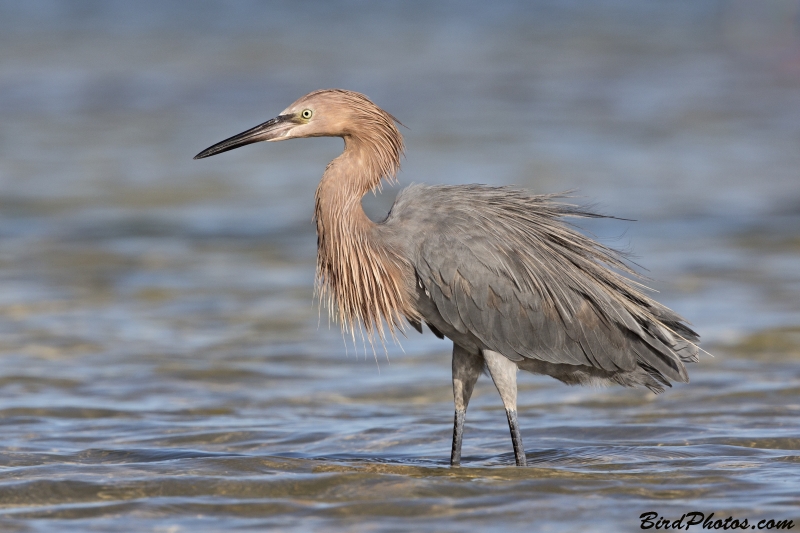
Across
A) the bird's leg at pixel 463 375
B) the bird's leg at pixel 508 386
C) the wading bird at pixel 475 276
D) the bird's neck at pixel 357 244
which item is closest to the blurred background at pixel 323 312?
the bird's leg at pixel 508 386

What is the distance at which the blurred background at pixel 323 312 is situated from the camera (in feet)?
19.1

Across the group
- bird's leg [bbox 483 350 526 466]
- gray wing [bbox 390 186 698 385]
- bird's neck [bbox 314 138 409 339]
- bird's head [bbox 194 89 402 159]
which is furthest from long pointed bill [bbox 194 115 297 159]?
bird's leg [bbox 483 350 526 466]

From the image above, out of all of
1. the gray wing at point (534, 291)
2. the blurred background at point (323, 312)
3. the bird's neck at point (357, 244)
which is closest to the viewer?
the blurred background at point (323, 312)

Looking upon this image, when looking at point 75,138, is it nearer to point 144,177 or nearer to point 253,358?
point 144,177

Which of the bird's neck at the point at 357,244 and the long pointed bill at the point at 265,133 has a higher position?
the long pointed bill at the point at 265,133

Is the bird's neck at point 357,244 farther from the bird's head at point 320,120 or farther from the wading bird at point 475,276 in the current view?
the bird's head at point 320,120

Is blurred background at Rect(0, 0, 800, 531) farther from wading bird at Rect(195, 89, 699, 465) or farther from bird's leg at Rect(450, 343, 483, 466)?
wading bird at Rect(195, 89, 699, 465)

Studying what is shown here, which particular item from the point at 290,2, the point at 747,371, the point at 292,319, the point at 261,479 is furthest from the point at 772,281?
the point at 290,2

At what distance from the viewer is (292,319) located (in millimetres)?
10023

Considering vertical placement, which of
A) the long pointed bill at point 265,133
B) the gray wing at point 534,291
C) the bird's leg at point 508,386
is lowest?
the bird's leg at point 508,386

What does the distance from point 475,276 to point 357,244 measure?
71 cm

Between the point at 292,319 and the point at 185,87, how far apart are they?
587 inches

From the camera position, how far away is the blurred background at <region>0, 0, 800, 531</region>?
5.83 m

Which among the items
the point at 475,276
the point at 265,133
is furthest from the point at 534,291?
the point at 265,133
